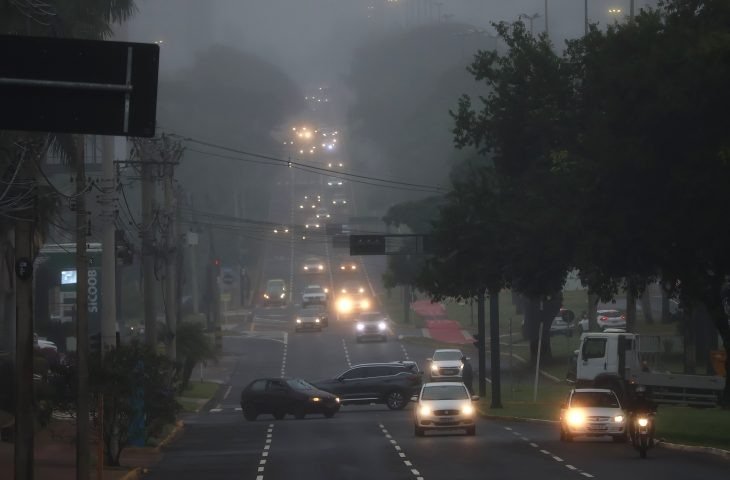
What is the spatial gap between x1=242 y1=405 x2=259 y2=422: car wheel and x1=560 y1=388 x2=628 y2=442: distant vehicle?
53.4 feet

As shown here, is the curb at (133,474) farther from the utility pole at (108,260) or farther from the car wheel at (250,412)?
the car wheel at (250,412)

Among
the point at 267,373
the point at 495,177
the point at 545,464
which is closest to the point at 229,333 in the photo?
the point at 267,373

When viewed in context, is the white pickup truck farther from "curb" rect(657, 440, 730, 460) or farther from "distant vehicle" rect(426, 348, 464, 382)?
"distant vehicle" rect(426, 348, 464, 382)

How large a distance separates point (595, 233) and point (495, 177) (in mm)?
12376

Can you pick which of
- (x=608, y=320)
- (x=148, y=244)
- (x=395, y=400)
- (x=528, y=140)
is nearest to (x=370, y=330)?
(x=608, y=320)

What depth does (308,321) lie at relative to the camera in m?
89.5

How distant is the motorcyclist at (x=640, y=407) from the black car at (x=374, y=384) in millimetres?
21273

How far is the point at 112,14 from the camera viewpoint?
1641 inches

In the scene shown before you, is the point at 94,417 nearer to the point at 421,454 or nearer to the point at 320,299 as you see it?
the point at 421,454

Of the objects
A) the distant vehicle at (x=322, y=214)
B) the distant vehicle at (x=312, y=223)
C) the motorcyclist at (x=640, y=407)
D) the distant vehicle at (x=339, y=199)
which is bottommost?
the motorcyclist at (x=640, y=407)

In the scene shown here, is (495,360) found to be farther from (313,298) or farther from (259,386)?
(313,298)

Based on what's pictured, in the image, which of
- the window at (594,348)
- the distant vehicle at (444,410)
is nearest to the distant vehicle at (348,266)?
the window at (594,348)

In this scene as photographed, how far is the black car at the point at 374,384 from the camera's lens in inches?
1956

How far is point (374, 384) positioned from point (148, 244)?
12406 mm
